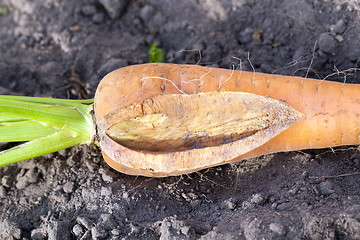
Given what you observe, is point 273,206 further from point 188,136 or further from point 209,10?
point 209,10

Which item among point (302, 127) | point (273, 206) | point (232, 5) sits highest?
point (232, 5)

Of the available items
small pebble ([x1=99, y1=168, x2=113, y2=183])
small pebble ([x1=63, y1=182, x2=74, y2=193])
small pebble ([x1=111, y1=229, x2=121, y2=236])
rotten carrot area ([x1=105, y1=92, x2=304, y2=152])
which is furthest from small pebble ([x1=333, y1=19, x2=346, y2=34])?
small pebble ([x1=63, y1=182, x2=74, y2=193])

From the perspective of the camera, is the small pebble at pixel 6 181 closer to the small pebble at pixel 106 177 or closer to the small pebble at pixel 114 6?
the small pebble at pixel 106 177

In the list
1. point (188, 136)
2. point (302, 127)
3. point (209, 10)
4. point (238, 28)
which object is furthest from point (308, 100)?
point (209, 10)

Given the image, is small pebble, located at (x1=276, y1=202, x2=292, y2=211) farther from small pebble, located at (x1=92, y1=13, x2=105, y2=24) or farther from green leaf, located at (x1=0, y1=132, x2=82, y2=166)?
small pebble, located at (x1=92, y1=13, x2=105, y2=24)

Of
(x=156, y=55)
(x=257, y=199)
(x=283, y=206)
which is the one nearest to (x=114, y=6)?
(x=156, y=55)

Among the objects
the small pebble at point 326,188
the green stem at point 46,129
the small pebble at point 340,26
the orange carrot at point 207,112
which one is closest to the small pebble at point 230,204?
the orange carrot at point 207,112

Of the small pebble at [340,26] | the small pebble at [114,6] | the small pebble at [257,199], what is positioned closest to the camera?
the small pebble at [257,199]
